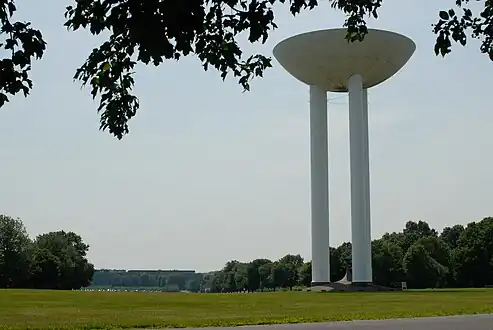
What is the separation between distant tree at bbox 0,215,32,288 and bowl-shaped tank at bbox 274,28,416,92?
2654 cm

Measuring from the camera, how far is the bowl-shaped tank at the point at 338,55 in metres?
49.8

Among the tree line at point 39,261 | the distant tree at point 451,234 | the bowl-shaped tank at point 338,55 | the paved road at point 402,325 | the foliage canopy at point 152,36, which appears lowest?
the paved road at point 402,325

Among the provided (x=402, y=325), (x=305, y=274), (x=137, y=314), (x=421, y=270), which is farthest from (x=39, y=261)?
(x=402, y=325)

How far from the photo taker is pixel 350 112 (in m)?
51.2

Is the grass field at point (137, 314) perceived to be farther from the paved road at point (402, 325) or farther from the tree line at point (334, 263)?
the tree line at point (334, 263)

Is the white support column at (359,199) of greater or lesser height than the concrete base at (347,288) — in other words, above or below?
above

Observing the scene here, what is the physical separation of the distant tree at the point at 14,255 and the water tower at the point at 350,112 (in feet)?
81.0

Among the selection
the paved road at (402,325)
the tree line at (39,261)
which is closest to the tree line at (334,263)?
the tree line at (39,261)

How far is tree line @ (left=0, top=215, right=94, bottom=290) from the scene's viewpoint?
59.7 metres

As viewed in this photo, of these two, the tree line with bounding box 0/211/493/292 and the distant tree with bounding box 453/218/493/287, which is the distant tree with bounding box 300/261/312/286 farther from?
the distant tree with bounding box 453/218/493/287

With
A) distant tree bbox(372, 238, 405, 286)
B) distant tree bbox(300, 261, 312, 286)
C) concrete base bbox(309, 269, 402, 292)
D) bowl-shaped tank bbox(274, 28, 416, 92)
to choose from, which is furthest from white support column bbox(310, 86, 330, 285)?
distant tree bbox(300, 261, 312, 286)

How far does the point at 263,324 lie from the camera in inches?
658

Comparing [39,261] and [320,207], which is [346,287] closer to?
[320,207]

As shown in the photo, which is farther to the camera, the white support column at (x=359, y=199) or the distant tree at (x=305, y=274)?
the distant tree at (x=305, y=274)
